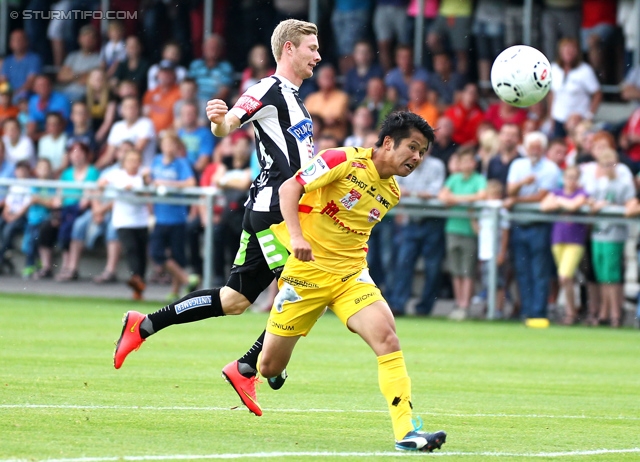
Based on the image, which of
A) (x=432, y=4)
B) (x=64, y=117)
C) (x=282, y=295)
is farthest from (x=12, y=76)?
(x=282, y=295)

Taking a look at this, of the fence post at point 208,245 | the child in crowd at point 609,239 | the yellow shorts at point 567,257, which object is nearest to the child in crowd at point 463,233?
the yellow shorts at point 567,257

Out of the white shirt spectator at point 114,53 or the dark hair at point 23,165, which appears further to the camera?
the white shirt spectator at point 114,53

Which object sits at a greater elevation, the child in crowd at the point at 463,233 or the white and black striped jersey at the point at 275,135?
the white and black striped jersey at the point at 275,135

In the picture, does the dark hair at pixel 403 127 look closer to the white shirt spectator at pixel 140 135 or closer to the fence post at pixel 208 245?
the fence post at pixel 208 245

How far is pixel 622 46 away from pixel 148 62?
8456mm

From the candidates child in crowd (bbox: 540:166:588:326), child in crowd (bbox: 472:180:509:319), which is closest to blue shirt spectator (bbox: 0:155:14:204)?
child in crowd (bbox: 472:180:509:319)

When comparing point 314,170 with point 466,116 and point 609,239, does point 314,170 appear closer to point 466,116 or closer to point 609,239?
point 609,239

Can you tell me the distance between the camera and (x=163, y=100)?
20344mm

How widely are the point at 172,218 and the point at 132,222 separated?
60 centimetres

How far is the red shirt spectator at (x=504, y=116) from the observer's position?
59.3 ft

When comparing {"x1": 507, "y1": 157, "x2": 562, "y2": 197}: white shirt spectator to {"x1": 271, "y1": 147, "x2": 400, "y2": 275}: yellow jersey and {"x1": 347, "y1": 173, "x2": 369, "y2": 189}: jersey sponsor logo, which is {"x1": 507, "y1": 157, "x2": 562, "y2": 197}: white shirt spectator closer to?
{"x1": 271, "y1": 147, "x2": 400, "y2": 275}: yellow jersey

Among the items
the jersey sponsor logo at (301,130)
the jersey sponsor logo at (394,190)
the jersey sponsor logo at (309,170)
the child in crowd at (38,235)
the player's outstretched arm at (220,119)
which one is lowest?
the child in crowd at (38,235)

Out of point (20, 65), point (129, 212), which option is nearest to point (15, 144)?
point (20, 65)

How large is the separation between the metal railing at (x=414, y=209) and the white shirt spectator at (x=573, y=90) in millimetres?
2256
